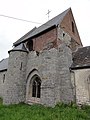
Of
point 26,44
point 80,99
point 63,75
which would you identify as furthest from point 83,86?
point 26,44

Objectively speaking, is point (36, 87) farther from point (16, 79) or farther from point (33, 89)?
point (16, 79)

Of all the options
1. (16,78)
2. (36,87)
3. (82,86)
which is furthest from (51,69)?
(16,78)

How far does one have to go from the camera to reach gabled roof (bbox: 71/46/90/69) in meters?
12.6

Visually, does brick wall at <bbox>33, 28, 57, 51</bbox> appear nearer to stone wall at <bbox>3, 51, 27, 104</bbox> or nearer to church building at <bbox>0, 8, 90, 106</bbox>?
church building at <bbox>0, 8, 90, 106</bbox>

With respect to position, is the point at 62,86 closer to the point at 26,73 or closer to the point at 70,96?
the point at 70,96

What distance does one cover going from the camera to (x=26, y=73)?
15750 mm

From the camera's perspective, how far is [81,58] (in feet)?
45.1

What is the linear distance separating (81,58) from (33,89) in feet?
18.5

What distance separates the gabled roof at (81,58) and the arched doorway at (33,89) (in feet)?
13.1

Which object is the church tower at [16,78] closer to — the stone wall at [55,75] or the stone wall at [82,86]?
the stone wall at [55,75]

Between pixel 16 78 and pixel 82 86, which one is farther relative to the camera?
pixel 16 78

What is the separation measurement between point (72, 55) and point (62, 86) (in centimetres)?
354

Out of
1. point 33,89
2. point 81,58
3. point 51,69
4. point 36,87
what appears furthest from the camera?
point 33,89

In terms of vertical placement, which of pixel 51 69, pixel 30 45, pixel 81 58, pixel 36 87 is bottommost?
pixel 36 87
